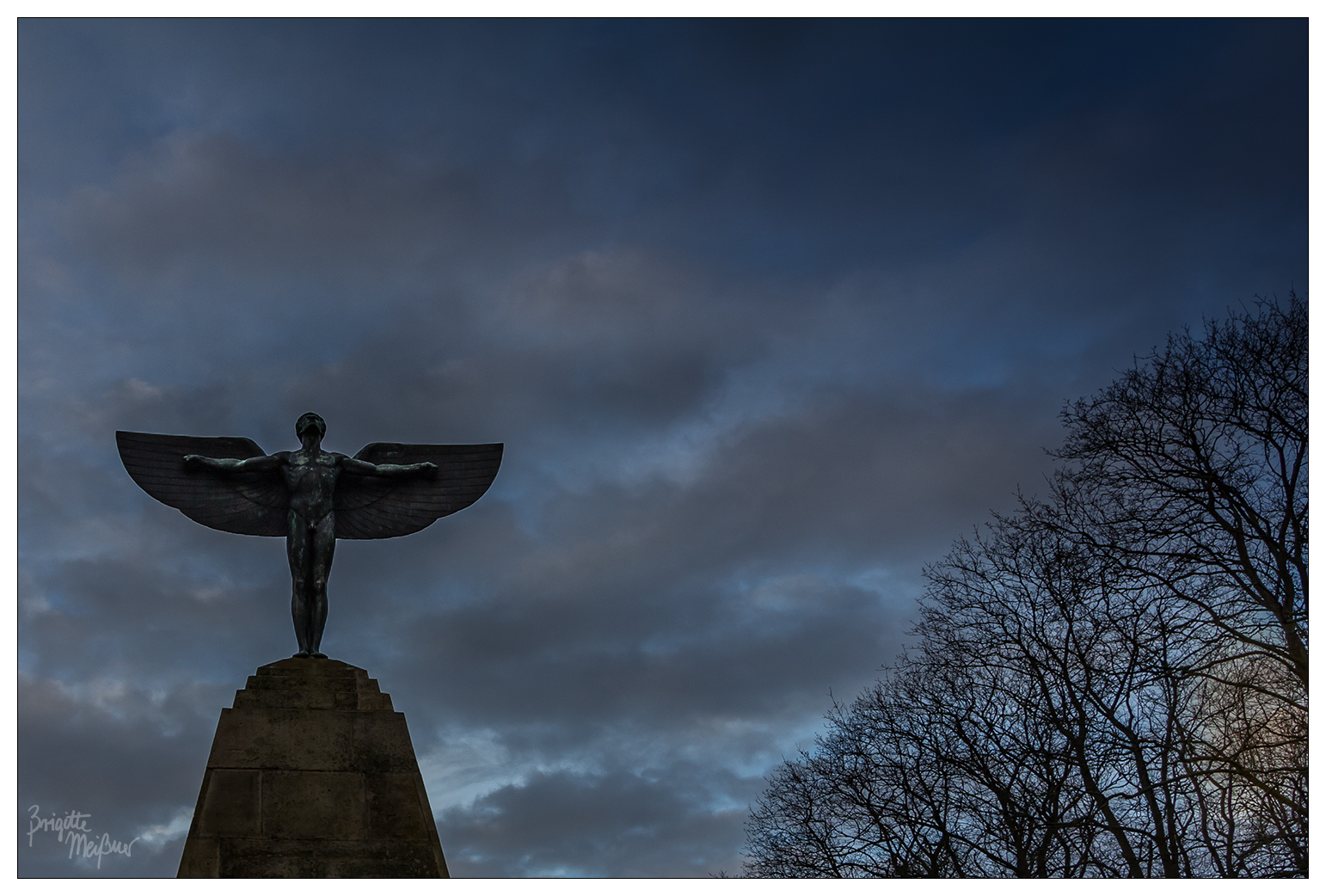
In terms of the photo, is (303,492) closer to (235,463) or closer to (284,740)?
(235,463)

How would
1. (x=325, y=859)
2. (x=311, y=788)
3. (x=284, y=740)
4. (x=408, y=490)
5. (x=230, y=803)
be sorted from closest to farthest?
(x=325, y=859), (x=230, y=803), (x=311, y=788), (x=284, y=740), (x=408, y=490)

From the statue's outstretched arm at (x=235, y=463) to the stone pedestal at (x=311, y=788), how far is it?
2.35m

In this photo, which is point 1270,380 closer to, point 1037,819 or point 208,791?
point 1037,819

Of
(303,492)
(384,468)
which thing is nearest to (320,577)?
(303,492)

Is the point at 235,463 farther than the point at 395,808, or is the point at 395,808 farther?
the point at 235,463

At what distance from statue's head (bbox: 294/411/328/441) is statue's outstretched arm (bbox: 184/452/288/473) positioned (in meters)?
0.37

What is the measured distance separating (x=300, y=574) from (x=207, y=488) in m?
1.60

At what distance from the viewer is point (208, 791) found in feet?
32.9

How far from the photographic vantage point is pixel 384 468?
1242cm

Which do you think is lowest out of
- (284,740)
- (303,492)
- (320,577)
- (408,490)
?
(284,740)

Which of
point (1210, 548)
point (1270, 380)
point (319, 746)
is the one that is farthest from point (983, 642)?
point (319, 746)

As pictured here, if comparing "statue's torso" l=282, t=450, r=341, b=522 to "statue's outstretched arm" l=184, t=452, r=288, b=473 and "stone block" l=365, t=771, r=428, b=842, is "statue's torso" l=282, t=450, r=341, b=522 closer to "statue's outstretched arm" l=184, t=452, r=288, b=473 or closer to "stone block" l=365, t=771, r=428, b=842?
"statue's outstretched arm" l=184, t=452, r=288, b=473

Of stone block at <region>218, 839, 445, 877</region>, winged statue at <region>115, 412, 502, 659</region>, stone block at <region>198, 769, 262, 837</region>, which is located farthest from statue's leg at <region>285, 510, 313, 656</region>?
stone block at <region>218, 839, 445, 877</region>

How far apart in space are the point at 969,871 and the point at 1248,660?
225 inches
